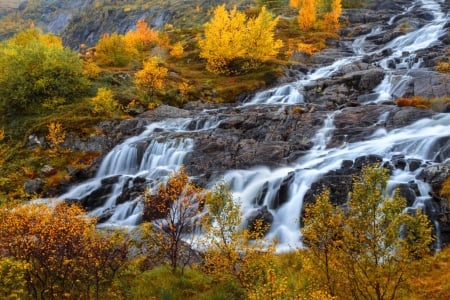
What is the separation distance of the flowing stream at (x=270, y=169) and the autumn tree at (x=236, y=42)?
71.7 feet

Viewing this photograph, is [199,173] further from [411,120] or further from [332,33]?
[332,33]

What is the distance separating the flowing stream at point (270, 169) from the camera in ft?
89.3

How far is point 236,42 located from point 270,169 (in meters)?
36.4

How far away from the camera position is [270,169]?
31.6 metres

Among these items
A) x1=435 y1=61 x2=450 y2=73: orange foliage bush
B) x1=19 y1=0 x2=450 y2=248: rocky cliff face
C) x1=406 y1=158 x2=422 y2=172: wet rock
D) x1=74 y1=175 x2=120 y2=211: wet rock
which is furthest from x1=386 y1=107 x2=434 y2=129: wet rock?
x1=74 y1=175 x2=120 y2=211: wet rock

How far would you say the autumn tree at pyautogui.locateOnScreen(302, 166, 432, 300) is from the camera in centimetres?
1174

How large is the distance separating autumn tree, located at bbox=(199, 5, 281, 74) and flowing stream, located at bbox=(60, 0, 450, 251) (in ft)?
71.7

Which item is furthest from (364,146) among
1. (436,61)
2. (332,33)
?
(332,33)

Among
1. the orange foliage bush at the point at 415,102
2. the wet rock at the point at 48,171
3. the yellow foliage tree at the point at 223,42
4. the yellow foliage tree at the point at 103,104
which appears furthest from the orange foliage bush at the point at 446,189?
the yellow foliage tree at the point at 223,42

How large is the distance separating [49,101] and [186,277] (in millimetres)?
37913

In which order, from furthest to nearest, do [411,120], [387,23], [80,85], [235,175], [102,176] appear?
[387,23] < [80,85] < [102,176] < [411,120] < [235,175]

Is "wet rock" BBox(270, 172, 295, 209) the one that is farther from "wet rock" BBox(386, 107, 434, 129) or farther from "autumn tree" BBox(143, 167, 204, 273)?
"wet rock" BBox(386, 107, 434, 129)

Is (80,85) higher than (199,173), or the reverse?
(80,85)

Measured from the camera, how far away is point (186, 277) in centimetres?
1784
